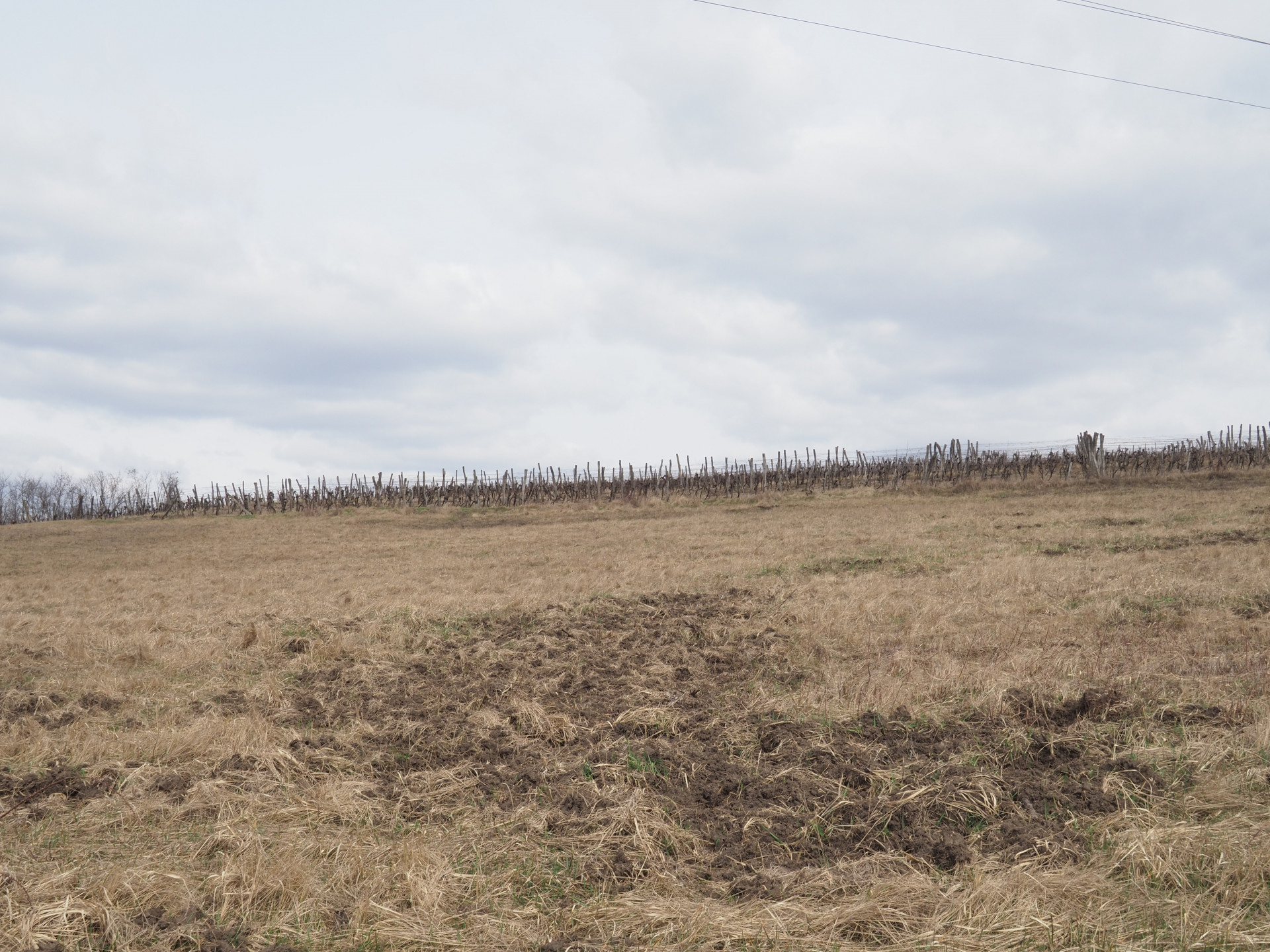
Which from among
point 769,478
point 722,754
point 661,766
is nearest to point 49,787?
point 661,766

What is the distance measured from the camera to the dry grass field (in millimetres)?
3201

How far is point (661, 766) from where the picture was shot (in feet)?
16.1

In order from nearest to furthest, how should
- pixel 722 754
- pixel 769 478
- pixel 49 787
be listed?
pixel 49 787
pixel 722 754
pixel 769 478

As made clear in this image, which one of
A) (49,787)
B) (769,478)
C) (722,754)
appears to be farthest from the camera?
(769,478)

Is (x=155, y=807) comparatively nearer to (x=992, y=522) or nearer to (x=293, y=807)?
(x=293, y=807)

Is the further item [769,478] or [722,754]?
[769,478]

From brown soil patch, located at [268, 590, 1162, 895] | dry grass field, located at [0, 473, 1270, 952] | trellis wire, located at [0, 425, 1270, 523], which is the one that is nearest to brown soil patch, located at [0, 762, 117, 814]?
dry grass field, located at [0, 473, 1270, 952]

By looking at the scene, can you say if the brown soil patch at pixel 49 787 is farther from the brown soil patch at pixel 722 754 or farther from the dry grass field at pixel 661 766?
the brown soil patch at pixel 722 754

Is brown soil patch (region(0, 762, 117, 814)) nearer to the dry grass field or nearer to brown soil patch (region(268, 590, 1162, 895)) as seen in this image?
the dry grass field

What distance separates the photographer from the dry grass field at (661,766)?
3201 mm

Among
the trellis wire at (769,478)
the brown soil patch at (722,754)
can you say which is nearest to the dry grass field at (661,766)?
the brown soil patch at (722,754)

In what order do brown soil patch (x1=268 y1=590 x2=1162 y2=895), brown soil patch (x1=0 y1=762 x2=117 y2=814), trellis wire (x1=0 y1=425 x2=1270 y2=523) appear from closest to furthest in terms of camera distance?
1. brown soil patch (x1=268 y1=590 x2=1162 y2=895)
2. brown soil patch (x1=0 y1=762 x2=117 y2=814)
3. trellis wire (x1=0 y1=425 x2=1270 y2=523)

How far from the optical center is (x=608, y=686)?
6965mm

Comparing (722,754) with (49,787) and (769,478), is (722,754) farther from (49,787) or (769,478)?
(769,478)
